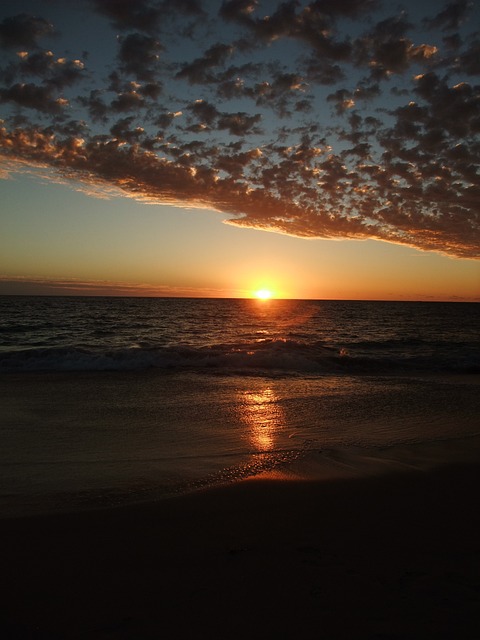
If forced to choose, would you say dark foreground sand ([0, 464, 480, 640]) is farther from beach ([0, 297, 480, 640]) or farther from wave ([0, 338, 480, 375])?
wave ([0, 338, 480, 375])

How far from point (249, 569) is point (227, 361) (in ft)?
47.4

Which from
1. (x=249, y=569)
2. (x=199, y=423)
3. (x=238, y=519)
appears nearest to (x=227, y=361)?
(x=199, y=423)

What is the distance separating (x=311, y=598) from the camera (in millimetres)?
3008

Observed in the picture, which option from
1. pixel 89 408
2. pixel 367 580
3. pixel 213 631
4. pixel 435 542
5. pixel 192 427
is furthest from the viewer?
pixel 89 408

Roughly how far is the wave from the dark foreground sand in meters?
11.6

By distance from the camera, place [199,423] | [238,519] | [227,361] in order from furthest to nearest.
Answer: [227,361] < [199,423] < [238,519]

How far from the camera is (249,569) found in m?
3.33

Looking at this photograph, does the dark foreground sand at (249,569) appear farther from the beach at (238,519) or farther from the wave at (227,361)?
the wave at (227,361)

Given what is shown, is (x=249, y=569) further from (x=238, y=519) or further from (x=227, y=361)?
(x=227, y=361)

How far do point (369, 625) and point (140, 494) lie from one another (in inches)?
109

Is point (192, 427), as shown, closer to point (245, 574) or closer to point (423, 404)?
point (245, 574)

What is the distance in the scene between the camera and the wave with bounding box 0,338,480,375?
16.1 m

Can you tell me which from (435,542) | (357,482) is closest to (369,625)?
(435,542)

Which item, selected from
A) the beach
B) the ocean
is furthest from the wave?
the beach
